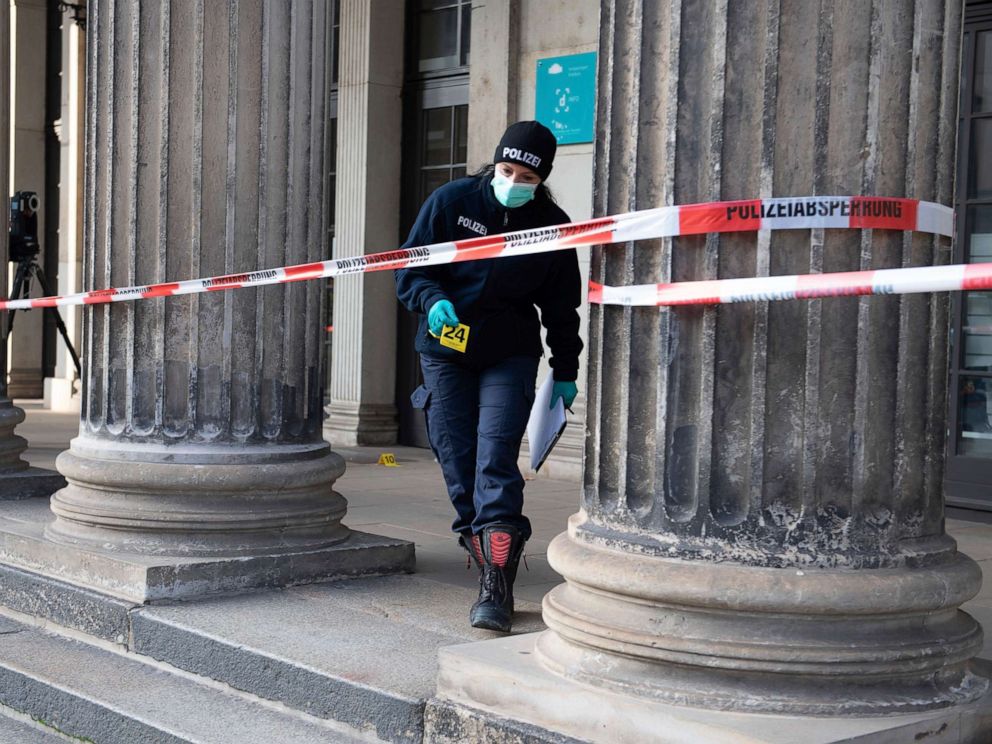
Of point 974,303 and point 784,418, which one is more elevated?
point 974,303

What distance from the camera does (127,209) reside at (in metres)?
5.12

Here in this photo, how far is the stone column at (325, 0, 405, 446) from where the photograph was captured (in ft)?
35.7

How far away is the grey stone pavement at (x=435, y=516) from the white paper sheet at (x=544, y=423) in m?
0.62

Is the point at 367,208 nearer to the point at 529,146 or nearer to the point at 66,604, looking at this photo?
the point at 66,604

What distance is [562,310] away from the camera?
4.65 metres

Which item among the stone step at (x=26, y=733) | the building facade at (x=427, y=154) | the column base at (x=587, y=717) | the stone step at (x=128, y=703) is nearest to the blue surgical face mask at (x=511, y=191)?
the column base at (x=587, y=717)

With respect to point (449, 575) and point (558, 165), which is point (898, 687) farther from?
point (558, 165)

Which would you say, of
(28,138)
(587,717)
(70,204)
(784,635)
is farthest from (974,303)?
(28,138)

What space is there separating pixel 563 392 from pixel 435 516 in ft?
9.04

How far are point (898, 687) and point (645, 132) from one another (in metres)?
1.35

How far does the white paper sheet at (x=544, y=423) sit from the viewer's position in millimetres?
4520

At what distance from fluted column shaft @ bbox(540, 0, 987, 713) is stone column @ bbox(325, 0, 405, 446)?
305 inches

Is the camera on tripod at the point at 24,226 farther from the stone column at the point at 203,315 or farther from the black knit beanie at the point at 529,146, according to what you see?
the black knit beanie at the point at 529,146

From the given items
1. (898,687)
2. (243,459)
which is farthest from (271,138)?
(898,687)
